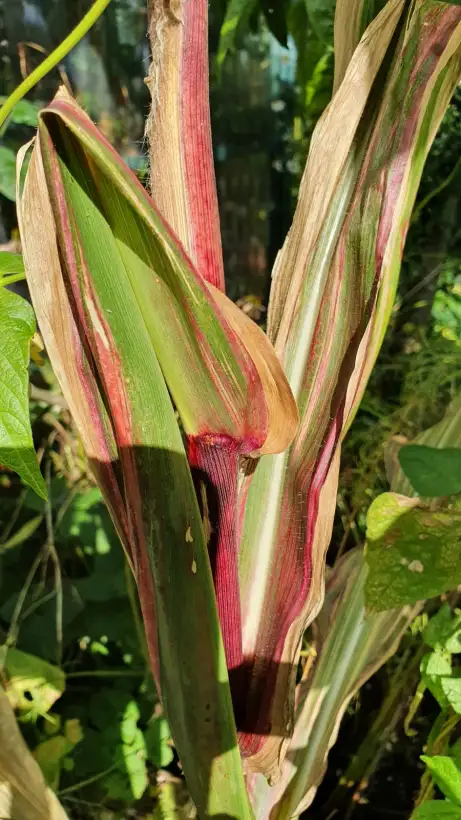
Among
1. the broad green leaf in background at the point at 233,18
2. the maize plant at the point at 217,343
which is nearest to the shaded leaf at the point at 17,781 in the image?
the maize plant at the point at 217,343

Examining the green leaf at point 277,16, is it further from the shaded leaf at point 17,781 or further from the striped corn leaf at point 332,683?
the shaded leaf at point 17,781

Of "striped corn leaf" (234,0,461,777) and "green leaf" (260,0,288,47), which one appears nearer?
"striped corn leaf" (234,0,461,777)

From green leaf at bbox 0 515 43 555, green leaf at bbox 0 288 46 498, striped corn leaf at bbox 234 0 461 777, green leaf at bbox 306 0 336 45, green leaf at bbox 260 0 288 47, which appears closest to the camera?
green leaf at bbox 0 288 46 498

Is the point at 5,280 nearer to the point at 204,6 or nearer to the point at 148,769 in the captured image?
the point at 204,6

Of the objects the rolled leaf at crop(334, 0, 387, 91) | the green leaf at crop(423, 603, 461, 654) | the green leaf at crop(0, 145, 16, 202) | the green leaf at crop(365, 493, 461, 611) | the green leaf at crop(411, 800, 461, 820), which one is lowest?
the green leaf at crop(423, 603, 461, 654)

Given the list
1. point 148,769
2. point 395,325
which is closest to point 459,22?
point 395,325

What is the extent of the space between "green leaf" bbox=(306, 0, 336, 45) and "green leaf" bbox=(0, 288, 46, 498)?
0.35 metres

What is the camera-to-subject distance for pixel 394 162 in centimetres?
31

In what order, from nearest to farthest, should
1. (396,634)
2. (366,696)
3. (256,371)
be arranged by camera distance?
(256,371), (396,634), (366,696)

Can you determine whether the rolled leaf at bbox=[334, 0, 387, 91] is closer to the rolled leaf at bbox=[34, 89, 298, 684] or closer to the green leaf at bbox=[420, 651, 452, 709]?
the rolled leaf at bbox=[34, 89, 298, 684]

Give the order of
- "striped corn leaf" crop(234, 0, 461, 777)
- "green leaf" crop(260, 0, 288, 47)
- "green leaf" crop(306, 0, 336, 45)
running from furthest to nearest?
"green leaf" crop(260, 0, 288, 47) → "green leaf" crop(306, 0, 336, 45) → "striped corn leaf" crop(234, 0, 461, 777)

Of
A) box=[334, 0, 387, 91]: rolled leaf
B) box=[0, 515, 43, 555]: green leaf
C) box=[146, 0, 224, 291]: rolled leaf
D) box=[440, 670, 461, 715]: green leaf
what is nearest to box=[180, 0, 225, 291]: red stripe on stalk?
box=[146, 0, 224, 291]: rolled leaf

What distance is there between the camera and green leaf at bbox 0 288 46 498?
0.66ft

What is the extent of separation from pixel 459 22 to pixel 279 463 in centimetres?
25
